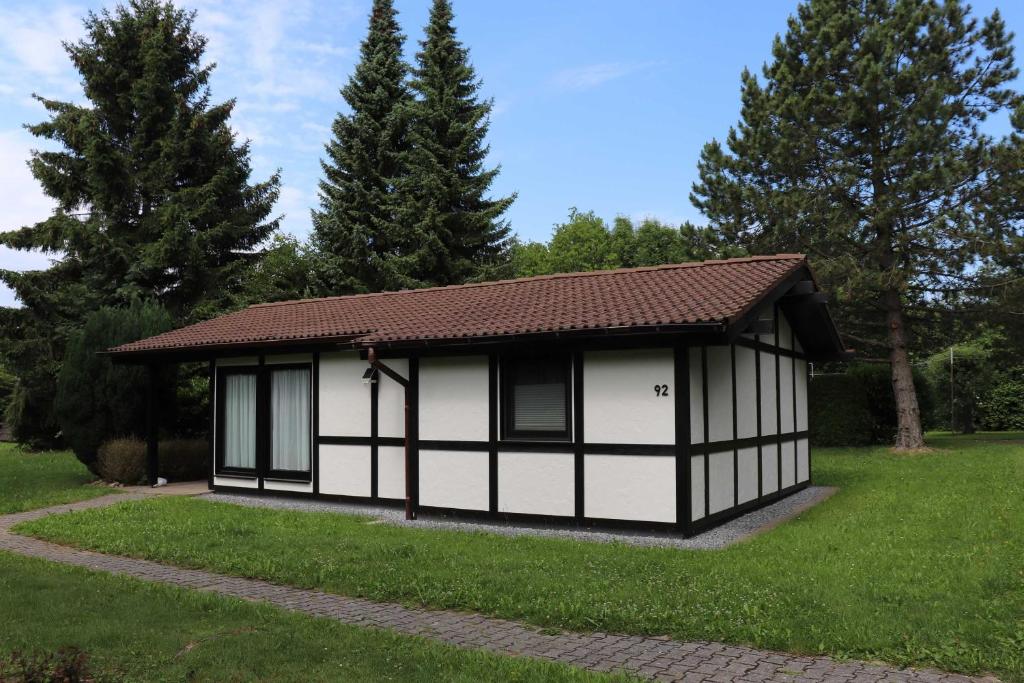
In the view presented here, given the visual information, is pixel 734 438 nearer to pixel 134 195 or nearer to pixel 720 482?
pixel 720 482

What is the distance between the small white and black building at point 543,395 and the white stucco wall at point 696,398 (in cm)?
3

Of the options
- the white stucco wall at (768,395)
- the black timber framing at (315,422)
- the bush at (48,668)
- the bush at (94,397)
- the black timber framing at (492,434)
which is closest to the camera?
the bush at (48,668)

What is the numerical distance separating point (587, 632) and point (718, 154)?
2032 cm

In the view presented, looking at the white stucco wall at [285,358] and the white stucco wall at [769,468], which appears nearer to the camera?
the white stucco wall at [769,468]

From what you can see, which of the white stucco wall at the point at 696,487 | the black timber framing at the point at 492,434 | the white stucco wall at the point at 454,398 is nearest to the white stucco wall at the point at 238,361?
the white stucco wall at the point at 454,398

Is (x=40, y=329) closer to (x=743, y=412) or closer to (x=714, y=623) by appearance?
(x=743, y=412)

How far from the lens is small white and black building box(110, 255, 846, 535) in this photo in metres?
9.96

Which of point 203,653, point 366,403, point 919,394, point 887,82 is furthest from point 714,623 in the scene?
point 919,394

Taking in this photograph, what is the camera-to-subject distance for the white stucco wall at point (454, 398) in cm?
1122

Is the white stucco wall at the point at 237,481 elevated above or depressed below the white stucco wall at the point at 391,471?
below

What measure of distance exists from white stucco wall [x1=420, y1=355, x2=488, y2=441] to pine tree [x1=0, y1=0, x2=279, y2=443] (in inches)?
630

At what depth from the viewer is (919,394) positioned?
25625mm

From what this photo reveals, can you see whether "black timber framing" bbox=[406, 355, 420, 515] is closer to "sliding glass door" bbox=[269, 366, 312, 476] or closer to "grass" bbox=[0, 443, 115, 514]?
"sliding glass door" bbox=[269, 366, 312, 476]

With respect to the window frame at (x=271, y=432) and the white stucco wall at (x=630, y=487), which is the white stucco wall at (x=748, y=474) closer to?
the white stucco wall at (x=630, y=487)
